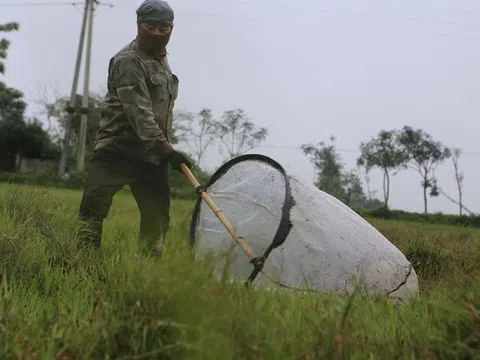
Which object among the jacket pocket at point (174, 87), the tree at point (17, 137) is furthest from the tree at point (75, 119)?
the jacket pocket at point (174, 87)

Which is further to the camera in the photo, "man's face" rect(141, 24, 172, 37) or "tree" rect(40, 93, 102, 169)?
"tree" rect(40, 93, 102, 169)

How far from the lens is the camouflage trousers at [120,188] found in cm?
335

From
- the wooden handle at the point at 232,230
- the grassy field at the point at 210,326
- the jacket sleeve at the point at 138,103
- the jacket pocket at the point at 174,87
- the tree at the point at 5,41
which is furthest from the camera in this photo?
the tree at the point at 5,41

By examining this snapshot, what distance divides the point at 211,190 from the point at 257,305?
1.62 metres

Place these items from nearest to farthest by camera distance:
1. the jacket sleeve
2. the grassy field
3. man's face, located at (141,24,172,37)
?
1. the grassy field
2. the jacket sleeve
3. man's face, located at (141,24,172,37)

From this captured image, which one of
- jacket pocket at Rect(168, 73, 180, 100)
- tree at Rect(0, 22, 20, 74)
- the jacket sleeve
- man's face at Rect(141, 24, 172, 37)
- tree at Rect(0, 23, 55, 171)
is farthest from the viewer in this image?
tree at Rect(0, 23, 55, 171)

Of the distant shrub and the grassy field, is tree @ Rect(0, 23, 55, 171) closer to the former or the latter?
the distant shrub

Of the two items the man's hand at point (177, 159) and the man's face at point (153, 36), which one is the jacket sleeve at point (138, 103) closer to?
the man's hand at point (177, 159)

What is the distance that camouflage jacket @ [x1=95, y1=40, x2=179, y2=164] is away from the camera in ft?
10.5

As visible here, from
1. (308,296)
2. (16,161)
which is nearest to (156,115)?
(308,296)

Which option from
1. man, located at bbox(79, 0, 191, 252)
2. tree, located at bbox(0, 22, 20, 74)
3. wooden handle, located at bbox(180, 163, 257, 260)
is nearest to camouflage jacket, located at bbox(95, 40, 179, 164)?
man, located at bbox(79, 0, 191, 252)

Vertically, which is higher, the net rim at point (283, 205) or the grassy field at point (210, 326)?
the net rim at point (283, 205)

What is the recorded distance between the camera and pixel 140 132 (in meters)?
3.20

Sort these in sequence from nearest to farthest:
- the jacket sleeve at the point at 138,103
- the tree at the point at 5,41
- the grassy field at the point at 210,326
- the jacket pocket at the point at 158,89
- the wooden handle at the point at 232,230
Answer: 1. the grassy field at the point at 210,326
2. the wooden handle at the point at 232,230
3. the jacket sleeve at the point at 138,103
4. the jacket pocket at the point at 158,89
5. the tree at the point at 5,41
